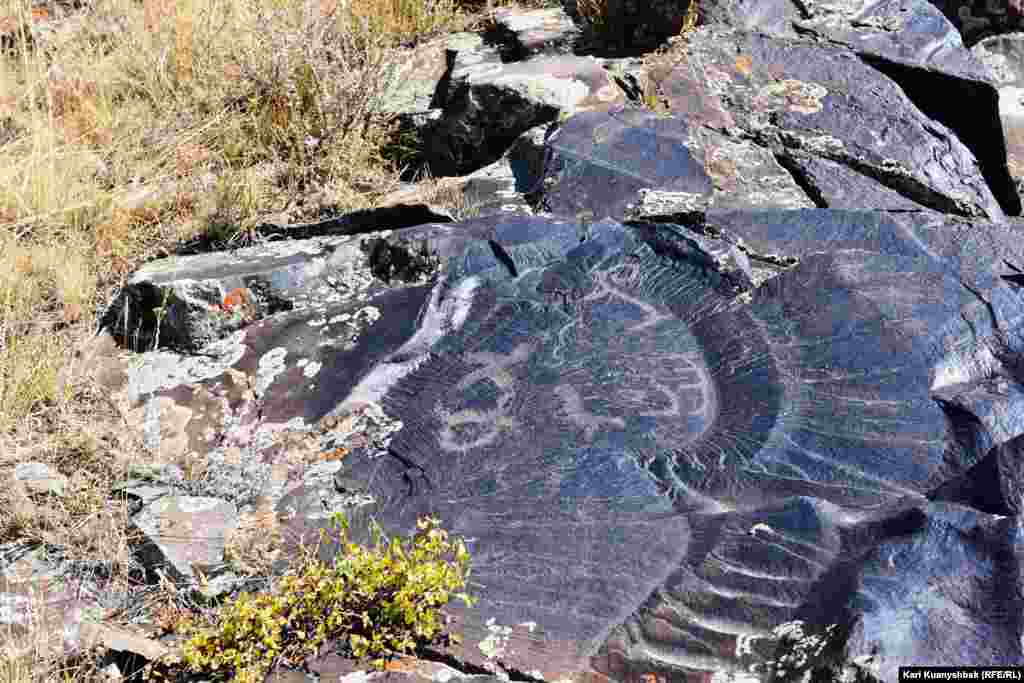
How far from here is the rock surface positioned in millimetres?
2488

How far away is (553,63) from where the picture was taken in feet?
16.8

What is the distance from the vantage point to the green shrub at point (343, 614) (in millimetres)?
2543

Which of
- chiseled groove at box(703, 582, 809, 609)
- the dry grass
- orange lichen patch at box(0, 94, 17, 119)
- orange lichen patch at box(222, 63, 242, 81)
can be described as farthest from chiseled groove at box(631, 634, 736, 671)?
orange lichen patch at box(0, 94, 17, 119)

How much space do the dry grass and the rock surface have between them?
7.7 inches

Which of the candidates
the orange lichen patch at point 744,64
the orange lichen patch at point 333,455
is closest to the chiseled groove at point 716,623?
the orange lichen patch at point 333,455

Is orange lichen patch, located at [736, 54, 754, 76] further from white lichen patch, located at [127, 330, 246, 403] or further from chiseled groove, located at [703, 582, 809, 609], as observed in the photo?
chiseled groove, located at [703, 582, 809, 609]

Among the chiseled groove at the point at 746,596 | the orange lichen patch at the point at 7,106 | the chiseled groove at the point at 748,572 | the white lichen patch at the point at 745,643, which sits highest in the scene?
the orange lichen patch at the point at 7,106

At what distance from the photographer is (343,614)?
261 centimetres

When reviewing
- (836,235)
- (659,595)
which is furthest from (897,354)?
(659,595)

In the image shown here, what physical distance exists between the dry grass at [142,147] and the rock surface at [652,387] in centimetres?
20

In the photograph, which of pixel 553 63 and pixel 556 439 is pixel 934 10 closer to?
pixel 553 63

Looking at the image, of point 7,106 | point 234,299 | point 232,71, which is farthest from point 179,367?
point 7,106

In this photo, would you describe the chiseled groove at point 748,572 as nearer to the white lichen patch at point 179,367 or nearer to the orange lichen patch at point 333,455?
the orange lichen patch at point 333,455

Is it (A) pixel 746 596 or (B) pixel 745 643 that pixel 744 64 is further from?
(B) pixel 745 643
